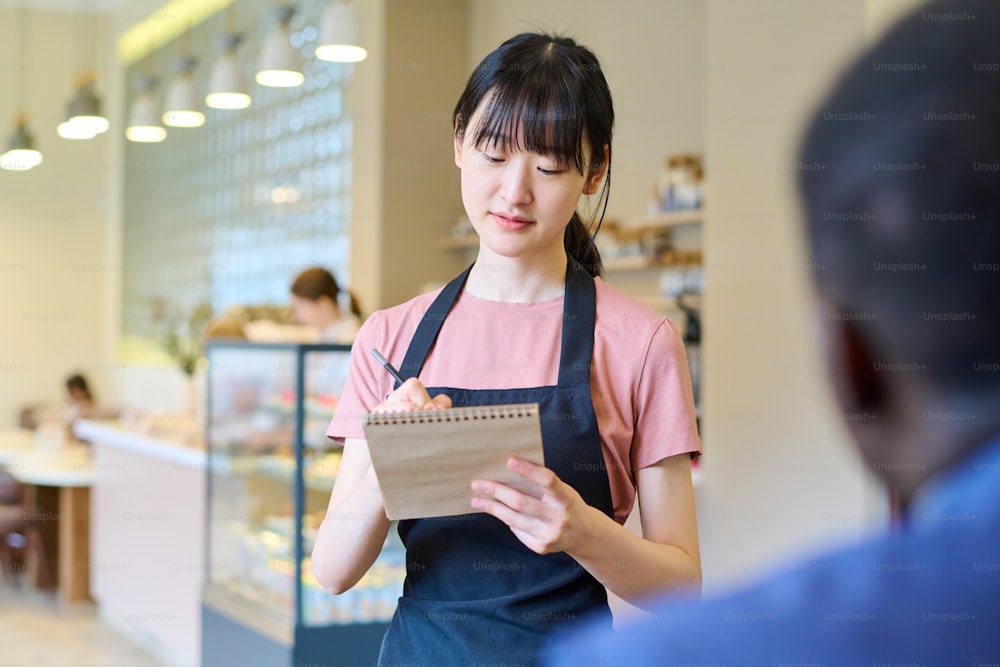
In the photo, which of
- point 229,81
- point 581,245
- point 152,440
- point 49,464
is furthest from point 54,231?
point 581,245

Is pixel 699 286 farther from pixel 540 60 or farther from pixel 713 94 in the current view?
pixel 540 60

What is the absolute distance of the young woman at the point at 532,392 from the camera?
52.4 inches

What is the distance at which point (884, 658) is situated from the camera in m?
0.36

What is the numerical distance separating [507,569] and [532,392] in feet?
0.73

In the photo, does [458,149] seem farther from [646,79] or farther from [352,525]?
[646,79]

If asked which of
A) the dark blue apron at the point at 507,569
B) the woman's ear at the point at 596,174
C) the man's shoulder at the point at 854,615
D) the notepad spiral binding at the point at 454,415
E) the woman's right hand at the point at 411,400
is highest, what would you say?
the woman's ear at the point at 596,174

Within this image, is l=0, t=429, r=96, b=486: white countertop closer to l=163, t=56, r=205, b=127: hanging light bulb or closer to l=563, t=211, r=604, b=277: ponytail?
l=163, t=56, r=205, b=127: hanging light bulb

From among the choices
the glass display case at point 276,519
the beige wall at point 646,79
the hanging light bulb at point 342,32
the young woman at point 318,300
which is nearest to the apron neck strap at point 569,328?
the glass display case at point 276,519

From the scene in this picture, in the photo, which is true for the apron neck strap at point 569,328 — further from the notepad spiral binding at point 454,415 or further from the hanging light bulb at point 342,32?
the hanging light bulb at point 342,32

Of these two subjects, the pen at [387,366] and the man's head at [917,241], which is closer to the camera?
the man's head at [917,241]

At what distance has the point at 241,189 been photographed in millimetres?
→ 8453

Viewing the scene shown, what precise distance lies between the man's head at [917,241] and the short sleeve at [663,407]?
0.92m

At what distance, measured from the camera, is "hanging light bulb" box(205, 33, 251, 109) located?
544cm

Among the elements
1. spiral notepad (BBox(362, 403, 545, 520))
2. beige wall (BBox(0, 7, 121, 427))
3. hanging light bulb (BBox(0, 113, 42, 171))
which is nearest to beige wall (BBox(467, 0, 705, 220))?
hanging light bulb (BBox(0, 113, 42, 171))
